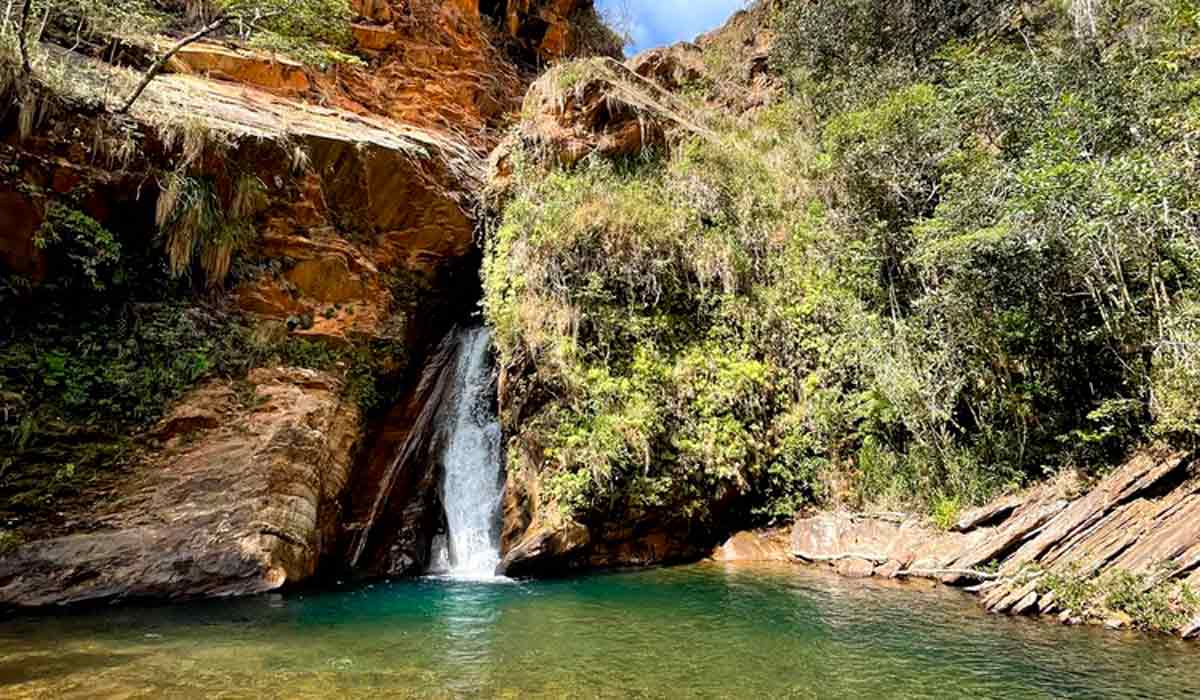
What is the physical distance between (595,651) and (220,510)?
254 inches

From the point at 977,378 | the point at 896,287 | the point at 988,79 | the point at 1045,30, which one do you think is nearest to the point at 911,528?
the point at 977,378

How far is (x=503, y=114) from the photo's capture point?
19281 millimetres

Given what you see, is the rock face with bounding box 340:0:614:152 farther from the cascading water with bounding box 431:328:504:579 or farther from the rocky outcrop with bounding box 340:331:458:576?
the rocky outcrop with bounding box 340:331:458:576

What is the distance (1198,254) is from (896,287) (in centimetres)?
484

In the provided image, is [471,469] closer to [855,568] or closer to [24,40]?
[855,568]

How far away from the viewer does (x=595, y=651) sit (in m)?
5.88

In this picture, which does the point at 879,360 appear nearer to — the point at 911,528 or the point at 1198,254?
the point at 911,528

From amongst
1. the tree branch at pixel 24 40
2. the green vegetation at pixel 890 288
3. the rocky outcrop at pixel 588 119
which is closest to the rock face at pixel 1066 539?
the green vegetation at pixel 890 288

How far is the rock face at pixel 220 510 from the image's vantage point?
8289mm

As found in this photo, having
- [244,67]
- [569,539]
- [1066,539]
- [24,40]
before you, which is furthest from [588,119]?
[1066,539]

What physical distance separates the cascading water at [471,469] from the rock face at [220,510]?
213 cm

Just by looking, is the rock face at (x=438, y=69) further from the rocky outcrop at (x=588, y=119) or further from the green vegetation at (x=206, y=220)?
the green vegetation at (x=206, y=220)

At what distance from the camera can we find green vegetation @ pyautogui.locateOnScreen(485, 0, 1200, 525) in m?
8.96

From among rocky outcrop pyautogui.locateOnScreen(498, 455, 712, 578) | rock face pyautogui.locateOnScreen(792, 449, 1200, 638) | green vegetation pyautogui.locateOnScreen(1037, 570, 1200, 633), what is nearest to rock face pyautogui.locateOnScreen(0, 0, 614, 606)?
rocky outcrop pyautogui.locateOnScreen(498, 455, 712, 578)
